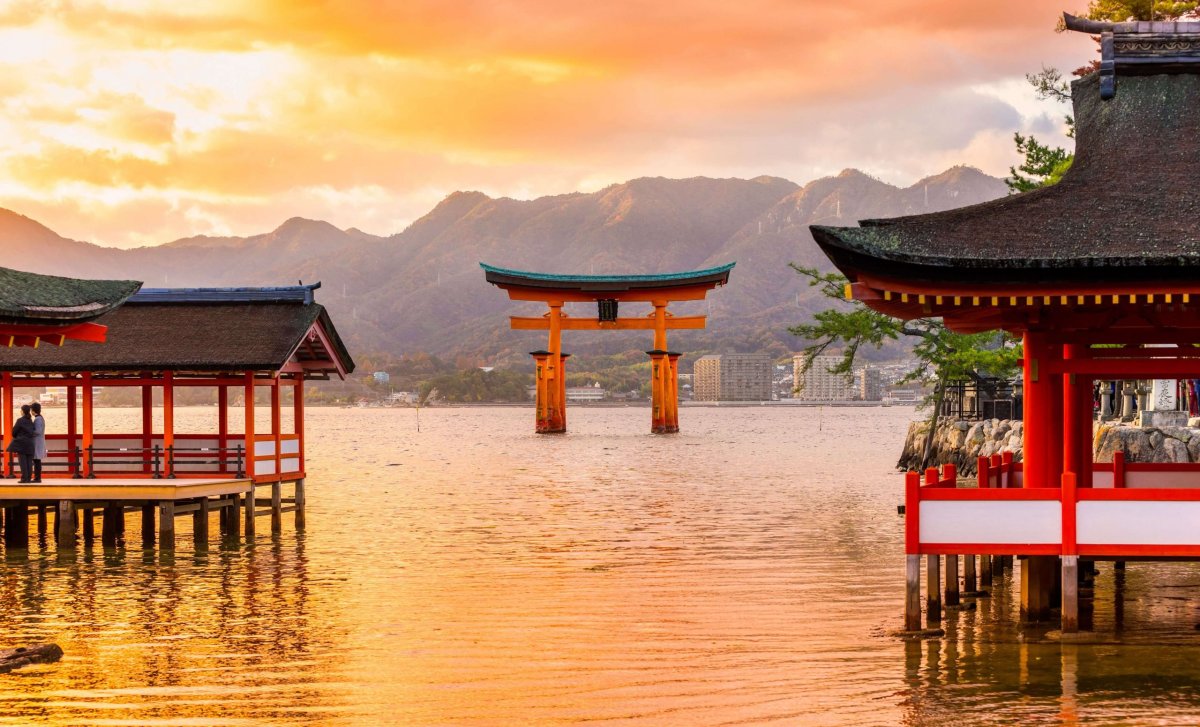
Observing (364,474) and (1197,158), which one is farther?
(364,474)

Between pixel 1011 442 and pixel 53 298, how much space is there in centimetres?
2645

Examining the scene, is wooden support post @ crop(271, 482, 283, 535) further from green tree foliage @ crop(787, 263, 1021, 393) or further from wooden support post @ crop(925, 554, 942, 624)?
green tree foliage @ crop(787, 263, 1021, 393)

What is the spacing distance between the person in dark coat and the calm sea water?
1425 millimetres

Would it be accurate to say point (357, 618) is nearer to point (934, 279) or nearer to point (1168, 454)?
point (934, 279)

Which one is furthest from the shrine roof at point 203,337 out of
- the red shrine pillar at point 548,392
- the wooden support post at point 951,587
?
the red shrine pillar at point 548,392

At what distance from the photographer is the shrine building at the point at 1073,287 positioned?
13047mm

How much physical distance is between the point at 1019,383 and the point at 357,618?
3376 cm

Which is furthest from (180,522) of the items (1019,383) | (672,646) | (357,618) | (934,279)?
(1019,383)

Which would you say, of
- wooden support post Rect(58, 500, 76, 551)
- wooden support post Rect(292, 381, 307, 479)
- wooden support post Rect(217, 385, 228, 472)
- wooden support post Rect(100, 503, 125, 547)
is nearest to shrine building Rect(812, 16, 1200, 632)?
wooden support post Rect(217, 385, 228, 472)

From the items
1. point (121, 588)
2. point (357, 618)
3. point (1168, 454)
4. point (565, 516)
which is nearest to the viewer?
point (357, 618)

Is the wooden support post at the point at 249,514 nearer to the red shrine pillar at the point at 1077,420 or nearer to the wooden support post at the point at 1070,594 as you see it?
the red shrine pillar at the point at 1077,420

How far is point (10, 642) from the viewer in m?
14.5

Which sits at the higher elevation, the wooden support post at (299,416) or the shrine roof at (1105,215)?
the shrine roof at (1105,215)

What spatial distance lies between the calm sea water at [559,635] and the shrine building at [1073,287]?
3.91ft
